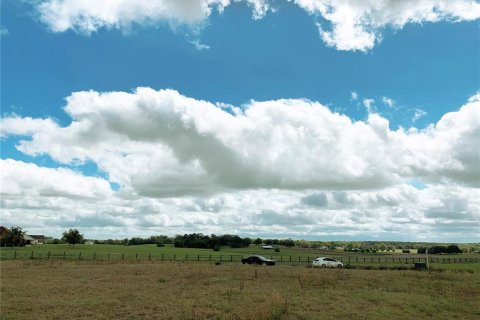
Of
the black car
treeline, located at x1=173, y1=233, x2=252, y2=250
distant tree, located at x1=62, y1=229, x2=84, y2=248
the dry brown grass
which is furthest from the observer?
treeline, located at x1=173, y1=233, x2=252, y2=250

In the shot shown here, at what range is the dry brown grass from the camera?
18766mm

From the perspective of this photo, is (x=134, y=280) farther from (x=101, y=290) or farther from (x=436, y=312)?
(x=436, y=312)

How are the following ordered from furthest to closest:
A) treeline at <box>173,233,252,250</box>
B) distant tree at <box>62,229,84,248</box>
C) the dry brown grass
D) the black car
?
treeline at <box>173,233,252,250</box>, distant tree at <box>62,229,84,248</box>, the black car, the dry brown grass

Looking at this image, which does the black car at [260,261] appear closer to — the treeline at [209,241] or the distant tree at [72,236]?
the distant tree at [72,236]

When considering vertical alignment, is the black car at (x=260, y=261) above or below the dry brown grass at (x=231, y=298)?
below

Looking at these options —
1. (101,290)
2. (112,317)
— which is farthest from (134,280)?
(112,317)

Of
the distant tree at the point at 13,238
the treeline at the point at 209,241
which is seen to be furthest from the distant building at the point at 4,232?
the treeline at the point at 209,241

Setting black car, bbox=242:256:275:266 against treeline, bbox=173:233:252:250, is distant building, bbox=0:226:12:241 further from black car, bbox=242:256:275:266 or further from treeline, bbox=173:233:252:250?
black car, bbox=242:256:275:266

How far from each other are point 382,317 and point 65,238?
116 meters

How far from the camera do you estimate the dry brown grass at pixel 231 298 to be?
18766mm

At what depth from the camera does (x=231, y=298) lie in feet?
73.9

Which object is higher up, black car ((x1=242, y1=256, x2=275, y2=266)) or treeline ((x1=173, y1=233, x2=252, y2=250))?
black car ((x1=242, y1=256, x2=275, y2=266))

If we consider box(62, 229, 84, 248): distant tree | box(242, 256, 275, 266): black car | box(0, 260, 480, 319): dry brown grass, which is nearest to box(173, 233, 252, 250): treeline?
box(62, 229, 84, 248): distant tree

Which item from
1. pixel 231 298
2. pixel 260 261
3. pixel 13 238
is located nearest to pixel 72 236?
pixel 13 238
